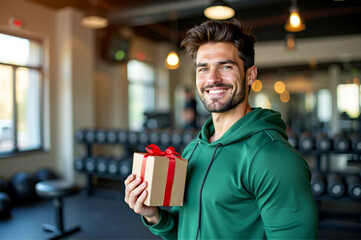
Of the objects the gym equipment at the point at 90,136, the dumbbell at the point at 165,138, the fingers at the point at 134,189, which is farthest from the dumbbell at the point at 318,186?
the gym equipment at the point at 90,136

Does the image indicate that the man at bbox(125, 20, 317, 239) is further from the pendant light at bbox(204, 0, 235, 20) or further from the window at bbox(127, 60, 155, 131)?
the window at bbox(127, 60, 155, 131)

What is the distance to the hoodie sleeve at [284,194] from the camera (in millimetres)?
797

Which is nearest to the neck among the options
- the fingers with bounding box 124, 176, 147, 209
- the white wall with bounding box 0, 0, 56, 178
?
the fingers with bounding box 124, 176, 147, 209

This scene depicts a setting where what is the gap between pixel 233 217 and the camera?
3.09ft

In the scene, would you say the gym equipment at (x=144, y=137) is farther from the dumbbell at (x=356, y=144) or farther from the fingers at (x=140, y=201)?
the fingers at (x=140, y=201)

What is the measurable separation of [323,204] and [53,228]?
12.2 ft

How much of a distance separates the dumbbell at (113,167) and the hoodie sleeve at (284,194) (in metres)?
3.77

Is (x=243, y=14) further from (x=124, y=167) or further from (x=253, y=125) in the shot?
(x=253, y=125)

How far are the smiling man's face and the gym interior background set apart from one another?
Result: 2.63 meters

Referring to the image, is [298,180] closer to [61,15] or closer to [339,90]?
[61,15]

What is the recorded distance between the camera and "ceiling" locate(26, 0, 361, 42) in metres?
5.14

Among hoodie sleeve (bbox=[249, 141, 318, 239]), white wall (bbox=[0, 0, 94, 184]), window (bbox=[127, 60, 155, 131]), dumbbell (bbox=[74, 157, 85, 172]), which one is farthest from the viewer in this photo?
window (bbox=[127, 60, 155, 131])

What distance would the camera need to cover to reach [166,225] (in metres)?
1.19

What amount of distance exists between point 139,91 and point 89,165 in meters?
3.90
